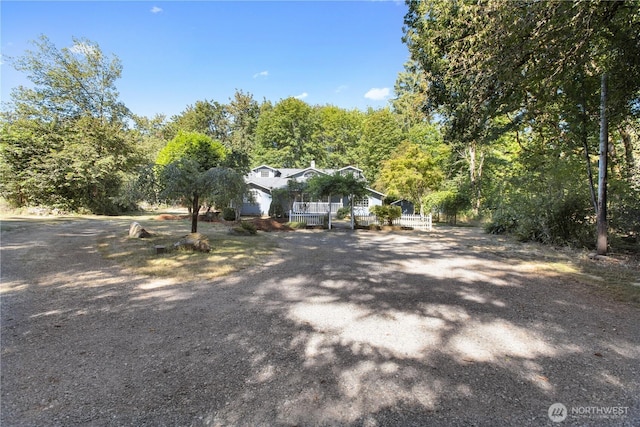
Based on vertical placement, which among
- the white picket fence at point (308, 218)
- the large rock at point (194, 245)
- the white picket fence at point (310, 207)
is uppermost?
the white picket fence at point (310, 207)

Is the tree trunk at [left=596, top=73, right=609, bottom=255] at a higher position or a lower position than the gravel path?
higher

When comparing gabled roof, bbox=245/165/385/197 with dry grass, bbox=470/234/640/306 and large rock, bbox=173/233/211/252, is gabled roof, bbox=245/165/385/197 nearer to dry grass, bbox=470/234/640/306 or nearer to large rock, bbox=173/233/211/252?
dry grass, bbox=470/234/640/306

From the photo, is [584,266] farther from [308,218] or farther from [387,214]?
[308,218]

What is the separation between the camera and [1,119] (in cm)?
1911

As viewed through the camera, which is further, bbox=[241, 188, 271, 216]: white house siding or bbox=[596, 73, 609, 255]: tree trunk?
bbox=[241, 188, 271, 216]: white house siding

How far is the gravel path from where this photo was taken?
211 cm

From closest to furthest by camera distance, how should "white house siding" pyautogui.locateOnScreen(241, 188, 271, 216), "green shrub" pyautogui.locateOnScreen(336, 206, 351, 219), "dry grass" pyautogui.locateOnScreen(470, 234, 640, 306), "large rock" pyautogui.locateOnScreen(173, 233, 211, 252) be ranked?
1. "dry grass" pyautogui.locateOnScreen(470, 234, 640, 306)
2. "large rock" pyautogui.locateOnScreen(173, 233, 211, 252)
3. "green shrub" pyautogui.locateOnScreen(336, 206, 351, 219)
4. "white house siding" pyautogui.locateOnScreen(241, 188, 271, 216)

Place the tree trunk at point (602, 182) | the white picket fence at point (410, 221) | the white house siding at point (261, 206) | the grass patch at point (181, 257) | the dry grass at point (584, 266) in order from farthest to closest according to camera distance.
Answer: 1. the white house siding at point (261, 206)
2. the white picket fence at point (410, 221)
3. the tree trunk at point (602, 182)
4. the grass patch at point (181, 257)
5. the dry grass at point (584, 266)

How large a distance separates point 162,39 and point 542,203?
13.9 m

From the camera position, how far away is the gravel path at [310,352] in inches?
83.0

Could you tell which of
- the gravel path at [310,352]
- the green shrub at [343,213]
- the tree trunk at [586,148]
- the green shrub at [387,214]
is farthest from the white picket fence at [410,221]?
the gravel path at [310,352]

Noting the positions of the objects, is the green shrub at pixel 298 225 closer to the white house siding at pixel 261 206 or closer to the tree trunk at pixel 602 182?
the white house siding at pixel 261 206

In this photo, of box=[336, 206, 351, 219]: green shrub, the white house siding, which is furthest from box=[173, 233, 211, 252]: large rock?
the white house siding

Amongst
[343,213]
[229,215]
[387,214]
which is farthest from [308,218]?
[343,213]
